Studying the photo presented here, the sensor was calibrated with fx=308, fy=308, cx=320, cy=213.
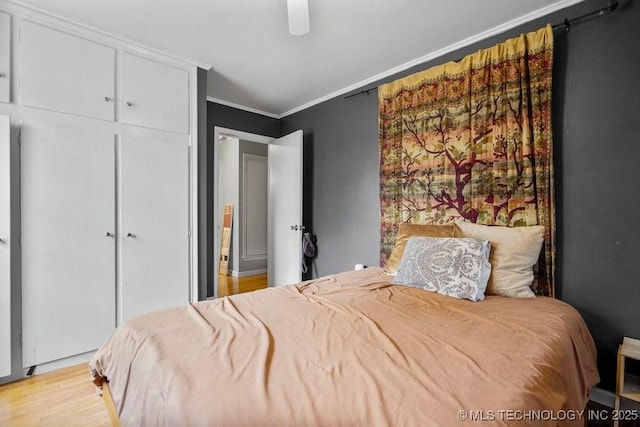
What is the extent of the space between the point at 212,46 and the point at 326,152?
1591mm

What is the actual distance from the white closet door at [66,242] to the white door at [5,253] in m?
0.09

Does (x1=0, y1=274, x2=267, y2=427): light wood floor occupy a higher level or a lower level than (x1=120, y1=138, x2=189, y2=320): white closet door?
lower

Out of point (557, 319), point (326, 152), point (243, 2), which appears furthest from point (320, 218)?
point (557, 319)

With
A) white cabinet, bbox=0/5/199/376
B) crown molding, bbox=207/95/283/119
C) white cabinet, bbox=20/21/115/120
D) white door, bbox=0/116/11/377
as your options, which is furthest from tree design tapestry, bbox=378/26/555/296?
white door, bbox=0/116/11/377

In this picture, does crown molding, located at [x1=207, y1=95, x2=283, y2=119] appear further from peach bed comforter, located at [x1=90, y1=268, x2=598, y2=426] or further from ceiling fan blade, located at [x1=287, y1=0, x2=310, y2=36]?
peach bed comforter, located at [x1=90, y1=268, x2=598, y2=426]

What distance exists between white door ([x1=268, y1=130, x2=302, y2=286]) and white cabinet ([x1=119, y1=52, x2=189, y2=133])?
1.29 m

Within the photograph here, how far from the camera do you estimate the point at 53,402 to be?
6.05ft

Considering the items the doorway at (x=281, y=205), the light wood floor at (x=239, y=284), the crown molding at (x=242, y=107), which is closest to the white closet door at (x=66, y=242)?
the doorway at (x=281, y=205)

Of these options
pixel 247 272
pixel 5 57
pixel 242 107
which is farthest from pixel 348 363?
pixel 247 272

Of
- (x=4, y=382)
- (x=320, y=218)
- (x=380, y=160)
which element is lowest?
(x=4, y=382)

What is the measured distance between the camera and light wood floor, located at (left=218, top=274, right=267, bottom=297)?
14.4ft

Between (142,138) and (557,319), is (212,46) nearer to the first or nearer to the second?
(142,138)

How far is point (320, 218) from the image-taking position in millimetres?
3721

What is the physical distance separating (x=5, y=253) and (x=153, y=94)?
1.56m
